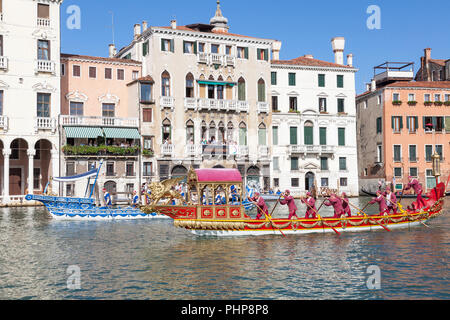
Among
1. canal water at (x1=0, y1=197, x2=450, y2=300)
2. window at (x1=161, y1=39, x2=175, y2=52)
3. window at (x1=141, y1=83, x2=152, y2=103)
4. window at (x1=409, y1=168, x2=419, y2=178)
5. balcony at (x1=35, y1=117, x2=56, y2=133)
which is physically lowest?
canal water at (x1=0, y1=197, x2=450, y2=300)

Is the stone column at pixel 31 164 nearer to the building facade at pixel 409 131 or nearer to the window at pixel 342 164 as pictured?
the window at pixel 342 164

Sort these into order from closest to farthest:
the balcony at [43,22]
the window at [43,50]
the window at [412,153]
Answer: the balcony at [43,22] < the window at [43,50] < the window at [412,153]

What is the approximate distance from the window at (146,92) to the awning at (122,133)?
104 inches

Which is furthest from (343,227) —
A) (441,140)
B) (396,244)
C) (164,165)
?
(441,140)

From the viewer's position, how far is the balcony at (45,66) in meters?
40.9

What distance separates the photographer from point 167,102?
4544 centimetres

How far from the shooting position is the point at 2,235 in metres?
23.1

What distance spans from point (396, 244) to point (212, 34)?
103ft

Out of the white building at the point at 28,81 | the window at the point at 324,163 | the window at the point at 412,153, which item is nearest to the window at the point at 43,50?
the white building at the point at 28,81

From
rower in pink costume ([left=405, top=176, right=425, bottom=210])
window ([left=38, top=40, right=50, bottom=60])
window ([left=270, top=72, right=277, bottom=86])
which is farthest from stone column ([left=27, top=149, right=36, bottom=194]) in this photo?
rower in pink costume ([left=405, top=176, right=425, bottom=210])

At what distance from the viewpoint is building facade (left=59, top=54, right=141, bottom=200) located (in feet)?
137

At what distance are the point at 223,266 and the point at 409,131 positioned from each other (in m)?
40.6

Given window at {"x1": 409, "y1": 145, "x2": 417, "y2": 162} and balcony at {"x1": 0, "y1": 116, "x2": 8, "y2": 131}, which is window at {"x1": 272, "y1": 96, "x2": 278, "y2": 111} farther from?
balcony at {"x1": 0, "y1": 116, "x2": 8, "y2": 131}
